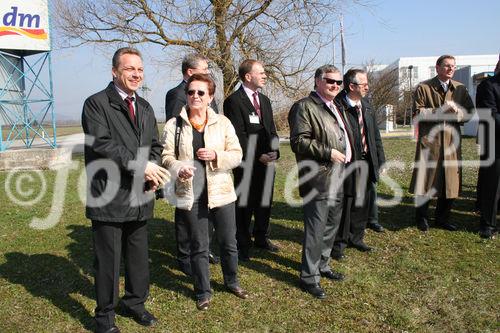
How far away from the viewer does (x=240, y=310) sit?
3.80 meters

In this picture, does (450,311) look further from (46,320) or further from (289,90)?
(289,90)

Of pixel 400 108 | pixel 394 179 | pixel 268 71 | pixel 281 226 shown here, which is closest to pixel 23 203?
pixel 281 226

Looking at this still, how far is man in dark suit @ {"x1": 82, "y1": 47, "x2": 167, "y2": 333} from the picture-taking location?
3.27m

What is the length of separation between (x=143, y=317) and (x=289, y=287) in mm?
1395

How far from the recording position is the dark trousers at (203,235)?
3.81 metres

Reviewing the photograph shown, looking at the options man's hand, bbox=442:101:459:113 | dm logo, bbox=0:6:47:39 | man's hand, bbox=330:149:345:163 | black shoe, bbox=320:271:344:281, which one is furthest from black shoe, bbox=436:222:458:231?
dm logo, bbox=0:6:47:39

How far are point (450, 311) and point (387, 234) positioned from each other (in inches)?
85.0

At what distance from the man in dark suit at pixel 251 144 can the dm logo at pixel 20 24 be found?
39.7ft

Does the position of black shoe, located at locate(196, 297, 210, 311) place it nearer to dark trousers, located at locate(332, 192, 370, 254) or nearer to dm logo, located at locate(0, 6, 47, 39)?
dark trousers, located at locate(332, 192, 370, 254)

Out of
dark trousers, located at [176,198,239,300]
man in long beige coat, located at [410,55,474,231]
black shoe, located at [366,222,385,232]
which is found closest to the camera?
dark trousers, located at [176,198,239,300]

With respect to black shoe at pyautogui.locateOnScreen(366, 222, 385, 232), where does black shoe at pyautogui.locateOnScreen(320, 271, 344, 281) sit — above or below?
below

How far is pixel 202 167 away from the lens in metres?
3.75

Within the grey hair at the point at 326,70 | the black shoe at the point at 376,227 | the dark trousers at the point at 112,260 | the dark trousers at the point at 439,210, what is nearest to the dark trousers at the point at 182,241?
the dark trousers at the point at 112,260

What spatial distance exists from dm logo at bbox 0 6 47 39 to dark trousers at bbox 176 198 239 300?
43.0ft
